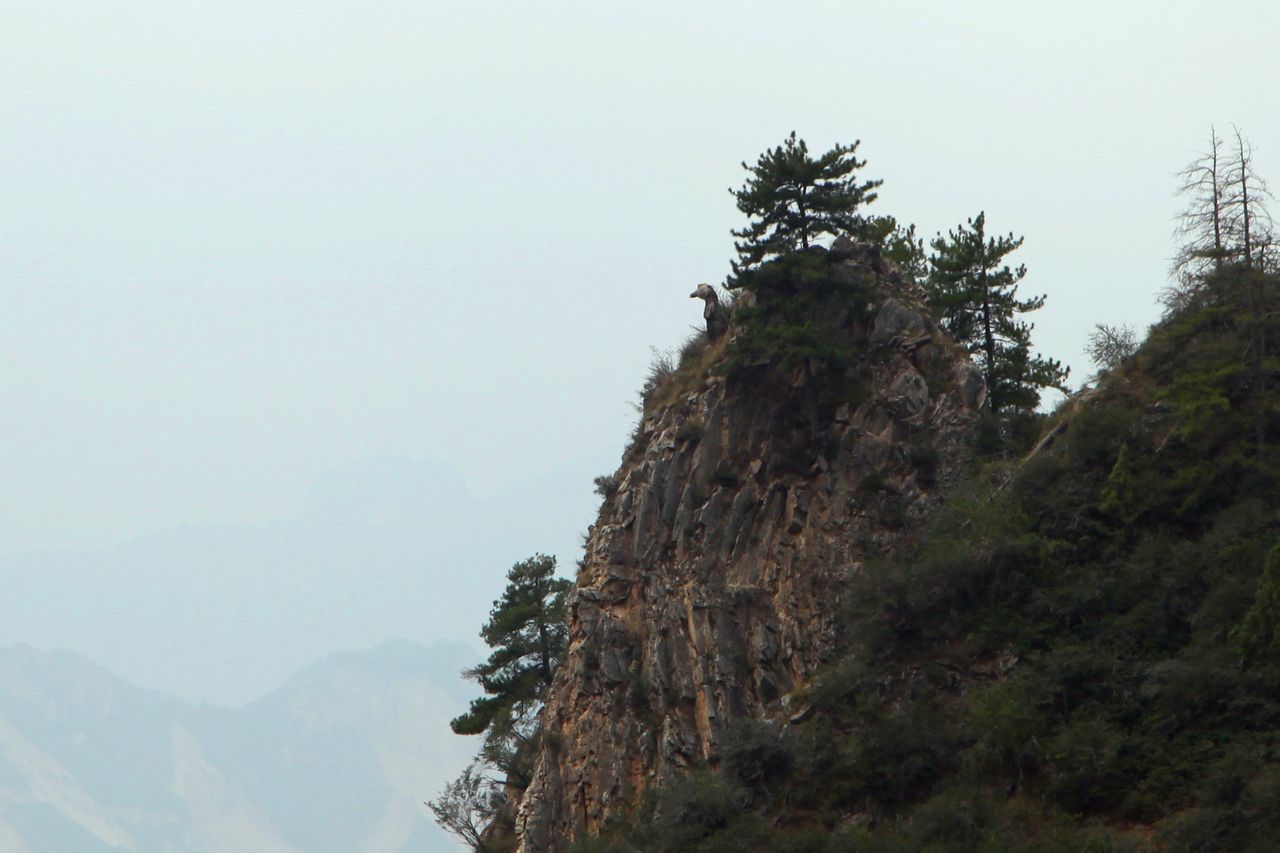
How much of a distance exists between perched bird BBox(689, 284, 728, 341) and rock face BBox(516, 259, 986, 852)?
3.40m

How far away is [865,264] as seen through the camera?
51.1 metres

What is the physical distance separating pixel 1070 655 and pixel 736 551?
43.5 ft

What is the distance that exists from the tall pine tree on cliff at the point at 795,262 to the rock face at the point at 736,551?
1410 mm

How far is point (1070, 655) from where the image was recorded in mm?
38344

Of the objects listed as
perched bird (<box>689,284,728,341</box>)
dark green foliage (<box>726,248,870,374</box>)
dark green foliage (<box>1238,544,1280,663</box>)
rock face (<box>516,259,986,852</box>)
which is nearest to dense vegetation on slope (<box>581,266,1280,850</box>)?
dark green foliage (<box>1238,544,1280,663</box>)

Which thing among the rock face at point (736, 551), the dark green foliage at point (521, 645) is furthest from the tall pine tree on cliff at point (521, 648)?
the rock face at point (736, 551)

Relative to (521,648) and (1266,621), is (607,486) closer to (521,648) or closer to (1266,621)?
(521,648)

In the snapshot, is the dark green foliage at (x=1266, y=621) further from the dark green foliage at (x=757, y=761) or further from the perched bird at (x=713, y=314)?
the perched bird at (x=713, y=314)

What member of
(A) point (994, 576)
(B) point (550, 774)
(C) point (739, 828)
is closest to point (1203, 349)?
(A) point (994, 576)

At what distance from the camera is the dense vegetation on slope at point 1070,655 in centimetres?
3459

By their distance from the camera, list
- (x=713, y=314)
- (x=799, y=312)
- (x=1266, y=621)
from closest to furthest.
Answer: (x=1266, y=621), (x=799, y=312), (x=713, y=314)

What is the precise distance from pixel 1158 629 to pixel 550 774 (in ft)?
71.8

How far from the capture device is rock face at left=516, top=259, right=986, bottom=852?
4647 centimetres

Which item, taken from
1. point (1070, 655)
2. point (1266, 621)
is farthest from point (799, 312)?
point (1266, 621)
